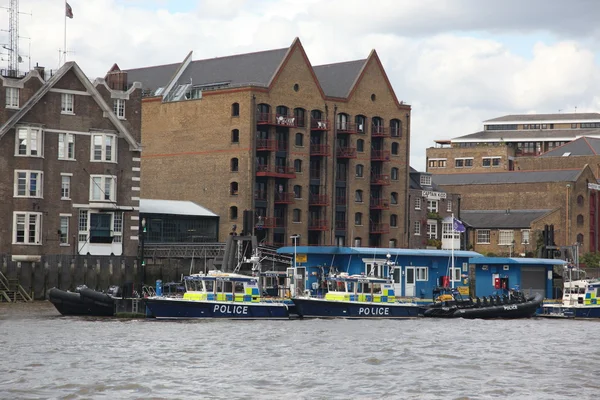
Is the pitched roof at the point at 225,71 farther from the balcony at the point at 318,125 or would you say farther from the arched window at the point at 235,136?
the balcony at the point at 318,125

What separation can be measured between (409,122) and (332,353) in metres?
70.3

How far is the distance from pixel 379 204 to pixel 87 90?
36771 millimetres

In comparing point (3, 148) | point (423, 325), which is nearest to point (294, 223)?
point (3, 148)

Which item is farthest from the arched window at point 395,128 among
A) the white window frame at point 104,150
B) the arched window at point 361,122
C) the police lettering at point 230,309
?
the police lettering at point 230,309

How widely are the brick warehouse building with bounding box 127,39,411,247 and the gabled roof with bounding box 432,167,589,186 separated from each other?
27.5 metres

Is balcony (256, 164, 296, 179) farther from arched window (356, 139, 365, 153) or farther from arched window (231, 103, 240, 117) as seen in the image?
arched window (356, 139, 365, 153)

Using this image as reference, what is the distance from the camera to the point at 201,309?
70125 millimetres

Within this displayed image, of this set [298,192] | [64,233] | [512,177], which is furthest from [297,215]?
[512,177]

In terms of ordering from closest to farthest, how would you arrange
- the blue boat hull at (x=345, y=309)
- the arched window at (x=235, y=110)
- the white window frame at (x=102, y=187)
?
1. the blue boat hull at (x=345, y=309)
2. the white window frame at (x=102, y=187)
3. the arched window at (x=235, y=110)

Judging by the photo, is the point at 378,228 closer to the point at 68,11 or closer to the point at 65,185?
the point at 65,185

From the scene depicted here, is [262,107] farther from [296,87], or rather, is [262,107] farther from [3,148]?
[3,148]

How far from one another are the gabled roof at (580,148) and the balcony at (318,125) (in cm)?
6563

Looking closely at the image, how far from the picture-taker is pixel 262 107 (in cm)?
10844

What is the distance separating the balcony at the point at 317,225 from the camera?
113 m
